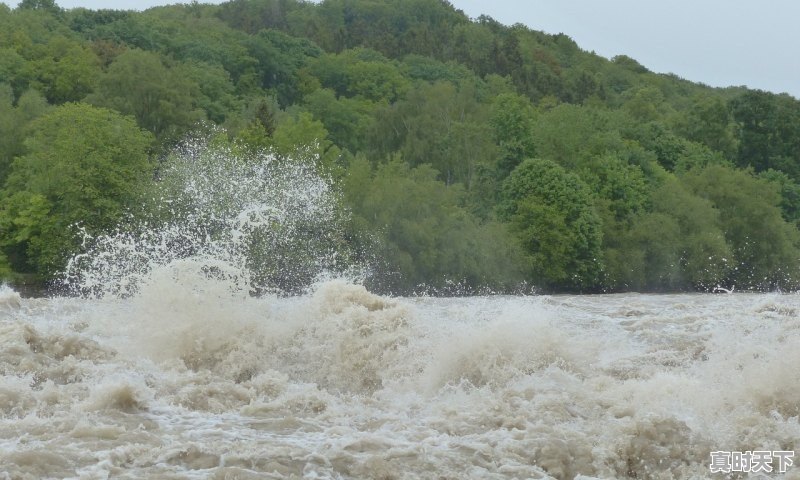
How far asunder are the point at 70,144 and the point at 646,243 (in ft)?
104

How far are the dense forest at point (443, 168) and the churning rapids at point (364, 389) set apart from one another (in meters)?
28.8

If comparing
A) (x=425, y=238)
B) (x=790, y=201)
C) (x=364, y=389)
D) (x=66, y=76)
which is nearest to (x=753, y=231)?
(x=790, y=201)

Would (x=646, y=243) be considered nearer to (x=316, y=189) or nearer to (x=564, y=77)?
(x=316, y=189)

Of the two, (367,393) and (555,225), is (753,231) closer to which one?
(555,225)

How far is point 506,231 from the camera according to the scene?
5447cm

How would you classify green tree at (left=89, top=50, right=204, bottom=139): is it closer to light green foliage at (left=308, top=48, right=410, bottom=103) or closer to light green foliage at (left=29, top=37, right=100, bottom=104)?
light green foliage at (left=29, top=37, right=100, bottom=104)

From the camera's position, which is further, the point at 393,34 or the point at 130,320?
the point at 393,34

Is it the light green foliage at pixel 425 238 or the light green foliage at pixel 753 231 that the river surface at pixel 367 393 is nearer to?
the light green foliage at pixel 425 238

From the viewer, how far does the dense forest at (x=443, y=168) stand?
50688 millimetres

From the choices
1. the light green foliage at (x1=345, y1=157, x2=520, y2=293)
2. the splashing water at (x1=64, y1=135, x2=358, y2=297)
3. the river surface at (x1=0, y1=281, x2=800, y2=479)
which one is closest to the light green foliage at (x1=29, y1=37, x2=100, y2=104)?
the splashing water at (x1=64, y1=135, x2=358, y2=297)

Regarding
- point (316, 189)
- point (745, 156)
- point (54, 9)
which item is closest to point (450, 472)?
point (316, 189)

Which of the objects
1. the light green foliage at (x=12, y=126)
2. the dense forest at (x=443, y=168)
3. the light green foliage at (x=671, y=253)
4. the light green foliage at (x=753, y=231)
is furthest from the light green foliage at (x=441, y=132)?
the light green foliage at (x=12, y=126)

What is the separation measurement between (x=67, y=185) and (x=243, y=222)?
35.7ft

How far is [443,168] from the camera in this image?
77.8 metres
